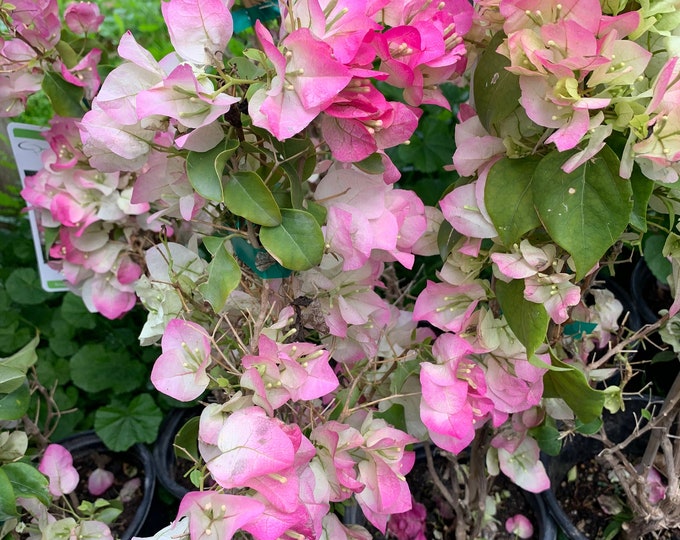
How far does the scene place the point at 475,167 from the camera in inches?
24.4

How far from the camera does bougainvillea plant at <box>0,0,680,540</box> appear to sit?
19.2 inches

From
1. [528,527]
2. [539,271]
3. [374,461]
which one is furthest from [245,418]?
[528,527]

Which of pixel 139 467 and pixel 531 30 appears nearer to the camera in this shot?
pixel 531 30

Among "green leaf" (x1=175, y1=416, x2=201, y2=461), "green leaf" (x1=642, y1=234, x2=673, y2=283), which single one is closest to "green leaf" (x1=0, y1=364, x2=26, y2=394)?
"green leaf" (x1=175, y1=416, x2=201, y2=461)

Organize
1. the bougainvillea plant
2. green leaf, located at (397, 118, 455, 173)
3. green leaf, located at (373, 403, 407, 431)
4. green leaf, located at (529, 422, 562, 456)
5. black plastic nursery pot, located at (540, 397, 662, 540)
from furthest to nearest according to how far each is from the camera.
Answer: green leaf, located at (397, 118, 455, 173) < black plastic nursery pot, located at (540, 397, 662, 540) < green leaf, located at (529, 422, 562, 456) < green leaf, located at (373, 403, 407, 431) < the bougainvillea plant

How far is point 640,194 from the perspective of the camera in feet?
1.85

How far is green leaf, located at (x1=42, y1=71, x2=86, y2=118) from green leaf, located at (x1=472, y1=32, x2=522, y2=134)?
0.57 meters

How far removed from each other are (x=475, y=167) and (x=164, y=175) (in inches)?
12.2

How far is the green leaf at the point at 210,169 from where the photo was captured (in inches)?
19.3

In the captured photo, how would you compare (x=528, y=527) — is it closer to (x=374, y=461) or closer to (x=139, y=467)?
(x=374, y=461)

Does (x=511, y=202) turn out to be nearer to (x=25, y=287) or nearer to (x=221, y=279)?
(x=221, y=279)

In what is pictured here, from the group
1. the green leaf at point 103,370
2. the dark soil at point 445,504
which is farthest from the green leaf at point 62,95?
the dark soil at point 445,504

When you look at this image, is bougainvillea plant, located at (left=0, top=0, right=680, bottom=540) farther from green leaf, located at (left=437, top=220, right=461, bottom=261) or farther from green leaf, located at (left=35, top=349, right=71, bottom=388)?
green leaf, located at (left=35, top=349, right=71, bottom=388)

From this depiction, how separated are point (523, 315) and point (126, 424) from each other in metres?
0.81
